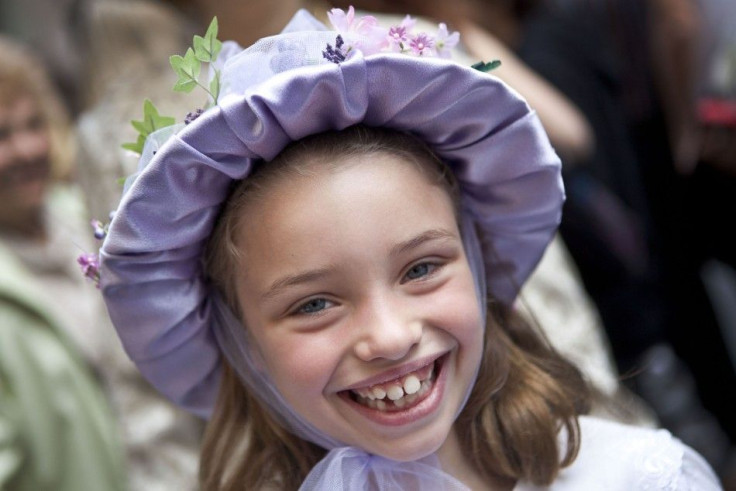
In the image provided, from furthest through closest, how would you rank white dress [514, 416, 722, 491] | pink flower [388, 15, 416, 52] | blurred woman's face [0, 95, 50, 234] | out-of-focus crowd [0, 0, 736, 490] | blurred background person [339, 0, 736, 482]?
blurred woman's face [0, 95, 50, 234] < blurred background person [339, 0, 736, 482] < out-of-focus crowd [0, 0, 736, 490] < white dress [514, 416, 722, 491] < pink flower [388, 15, 416, 52]

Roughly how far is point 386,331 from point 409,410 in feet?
0.46

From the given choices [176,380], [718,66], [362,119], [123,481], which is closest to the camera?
[362,119]

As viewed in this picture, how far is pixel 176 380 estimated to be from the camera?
5.67 feet

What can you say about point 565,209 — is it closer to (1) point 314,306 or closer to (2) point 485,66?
(2) point 485,66

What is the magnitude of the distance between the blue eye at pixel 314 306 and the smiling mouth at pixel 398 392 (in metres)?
0.13

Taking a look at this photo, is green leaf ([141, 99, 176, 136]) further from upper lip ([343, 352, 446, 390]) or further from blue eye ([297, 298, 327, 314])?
upper lip ([343, 352, 446, 390])

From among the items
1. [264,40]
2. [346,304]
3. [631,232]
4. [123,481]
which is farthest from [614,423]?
[123,481]

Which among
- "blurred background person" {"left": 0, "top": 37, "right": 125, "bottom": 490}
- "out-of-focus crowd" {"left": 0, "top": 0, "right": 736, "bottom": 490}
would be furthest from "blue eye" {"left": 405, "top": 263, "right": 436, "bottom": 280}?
"blurred background person" {"left": 0, "top": 37, "right": 125, "bottom": 490}

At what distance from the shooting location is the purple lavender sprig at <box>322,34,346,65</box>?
4.71 feet

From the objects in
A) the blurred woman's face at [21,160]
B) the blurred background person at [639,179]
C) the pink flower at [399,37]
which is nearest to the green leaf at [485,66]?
the pink flower at [399,37]

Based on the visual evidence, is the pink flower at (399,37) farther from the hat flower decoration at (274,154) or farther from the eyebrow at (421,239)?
the eyebrow at (421,239)

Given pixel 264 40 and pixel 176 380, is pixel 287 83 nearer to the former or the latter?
pixel 264 40

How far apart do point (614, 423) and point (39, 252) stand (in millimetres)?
1882

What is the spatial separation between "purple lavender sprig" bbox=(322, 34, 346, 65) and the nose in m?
0.34
